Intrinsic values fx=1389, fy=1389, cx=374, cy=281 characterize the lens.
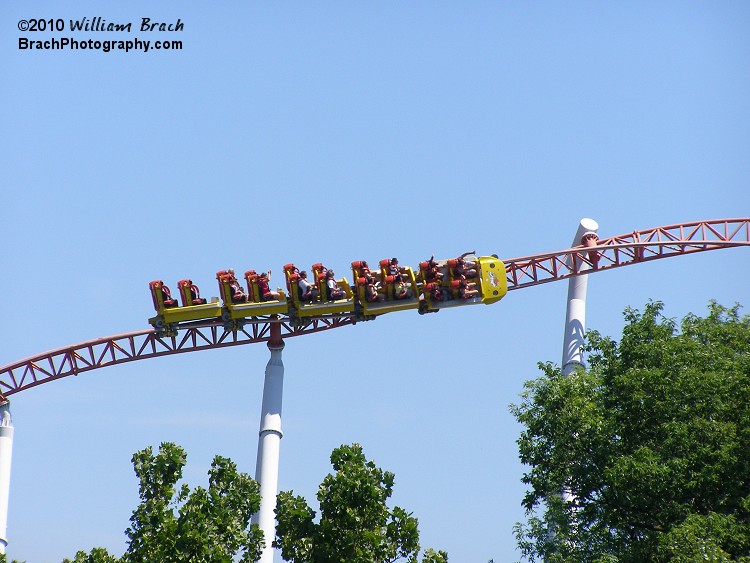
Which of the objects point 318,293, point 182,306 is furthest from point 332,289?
point 182,306

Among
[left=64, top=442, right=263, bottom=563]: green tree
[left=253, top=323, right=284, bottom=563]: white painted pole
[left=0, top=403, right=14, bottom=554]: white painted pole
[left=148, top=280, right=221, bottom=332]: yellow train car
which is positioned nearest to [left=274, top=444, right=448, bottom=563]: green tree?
[left=64, top=442, right=263, bottom=563]: green tree

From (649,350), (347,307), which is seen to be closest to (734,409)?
(649,350)

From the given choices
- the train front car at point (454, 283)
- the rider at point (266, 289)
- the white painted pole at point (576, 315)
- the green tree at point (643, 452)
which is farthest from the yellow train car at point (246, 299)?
the white painted pole at point (576, 315)

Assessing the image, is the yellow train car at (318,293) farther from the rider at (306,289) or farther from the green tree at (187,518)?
the green tree at (187,518)

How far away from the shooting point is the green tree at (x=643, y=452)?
2883cm

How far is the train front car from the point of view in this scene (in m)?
33.6

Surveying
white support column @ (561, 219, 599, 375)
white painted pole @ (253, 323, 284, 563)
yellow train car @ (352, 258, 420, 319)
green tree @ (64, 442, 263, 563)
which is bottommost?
green tree @ (64, 442, 263, 563)

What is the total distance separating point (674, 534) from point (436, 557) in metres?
4.95

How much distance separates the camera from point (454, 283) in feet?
110

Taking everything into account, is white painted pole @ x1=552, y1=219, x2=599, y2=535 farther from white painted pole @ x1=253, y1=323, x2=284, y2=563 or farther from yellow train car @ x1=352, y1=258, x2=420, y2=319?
white painted pole @ x1=253, y1=323, x2=284, y2=563

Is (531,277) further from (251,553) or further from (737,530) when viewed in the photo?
(251,553)

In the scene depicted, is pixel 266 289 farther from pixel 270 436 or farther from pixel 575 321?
pixel 575 321

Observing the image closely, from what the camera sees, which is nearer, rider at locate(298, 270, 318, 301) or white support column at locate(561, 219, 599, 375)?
rider at locate(298, 270, 318, 301)

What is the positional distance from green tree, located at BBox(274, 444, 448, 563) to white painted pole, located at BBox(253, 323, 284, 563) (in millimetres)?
6752
